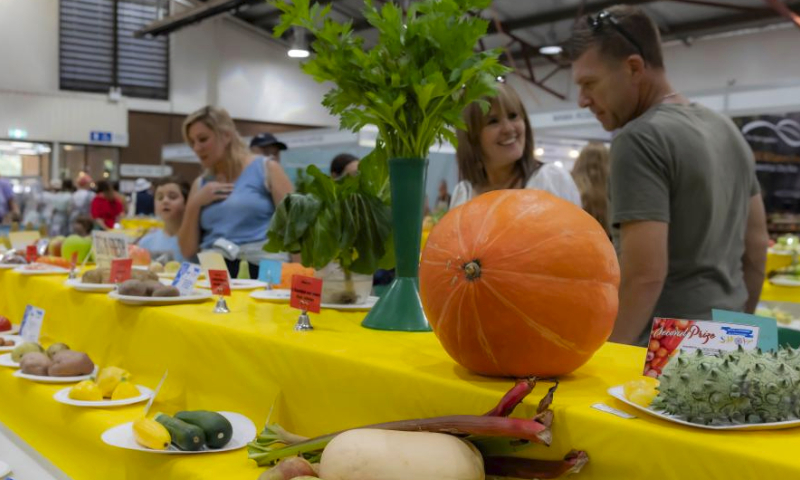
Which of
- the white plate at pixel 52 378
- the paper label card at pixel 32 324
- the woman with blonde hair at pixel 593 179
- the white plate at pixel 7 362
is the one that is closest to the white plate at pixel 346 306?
the white plate at pixel 52 378

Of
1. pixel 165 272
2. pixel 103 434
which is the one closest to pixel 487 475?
pixel 103 434

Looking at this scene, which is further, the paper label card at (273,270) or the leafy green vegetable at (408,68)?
the paper label card at (273,270)

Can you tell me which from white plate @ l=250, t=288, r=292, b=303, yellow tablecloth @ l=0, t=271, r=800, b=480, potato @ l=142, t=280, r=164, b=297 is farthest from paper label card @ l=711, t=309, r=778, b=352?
potato @ l=142, t=280, r=164, b=297

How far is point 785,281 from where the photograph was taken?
16.7ft

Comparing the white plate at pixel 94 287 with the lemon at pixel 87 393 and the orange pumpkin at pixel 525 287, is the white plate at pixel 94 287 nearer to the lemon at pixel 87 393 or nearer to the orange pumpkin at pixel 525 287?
the lemon at pixel 87 393

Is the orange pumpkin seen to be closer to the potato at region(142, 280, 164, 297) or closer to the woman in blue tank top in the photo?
the potato at region(142, 280, 164, 297)

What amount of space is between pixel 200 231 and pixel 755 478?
9.42 ft

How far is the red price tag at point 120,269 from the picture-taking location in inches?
96.0

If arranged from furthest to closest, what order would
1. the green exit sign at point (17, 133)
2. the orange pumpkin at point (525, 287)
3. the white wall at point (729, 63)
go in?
the green exit sign at point (17, 133), the white wall at point (729, 63), the orange pumpkin at point (525, 287)

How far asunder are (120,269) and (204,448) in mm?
1115

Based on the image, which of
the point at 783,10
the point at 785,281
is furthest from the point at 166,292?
the point at 783,10

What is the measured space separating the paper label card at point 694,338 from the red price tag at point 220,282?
1147 mm

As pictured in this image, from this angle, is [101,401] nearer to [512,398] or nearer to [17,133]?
[512,398]

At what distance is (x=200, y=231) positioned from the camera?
338 cm
